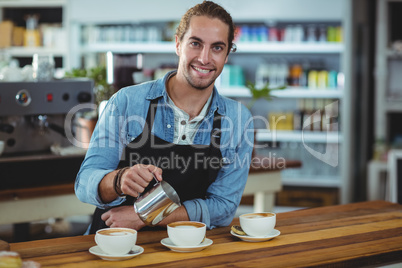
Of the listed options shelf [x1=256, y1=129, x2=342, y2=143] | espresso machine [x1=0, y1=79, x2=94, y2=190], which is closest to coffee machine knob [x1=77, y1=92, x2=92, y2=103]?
espresso machine [x1=0, y1=79, x2=94, y2=190]

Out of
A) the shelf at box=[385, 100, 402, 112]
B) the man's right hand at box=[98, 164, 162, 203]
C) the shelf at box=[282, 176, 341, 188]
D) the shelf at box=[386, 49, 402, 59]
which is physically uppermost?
the shelf at box=[386, 49, 402, 59]

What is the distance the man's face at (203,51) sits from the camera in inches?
77.7

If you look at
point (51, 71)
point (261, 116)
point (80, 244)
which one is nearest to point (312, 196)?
point (261, 116)

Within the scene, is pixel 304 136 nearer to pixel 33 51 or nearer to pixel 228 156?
pixel 33 51

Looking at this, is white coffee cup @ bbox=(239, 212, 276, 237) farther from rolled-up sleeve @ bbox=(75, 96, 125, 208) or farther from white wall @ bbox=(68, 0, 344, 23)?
white wall @ bbox=(68, 0, 344, 23)

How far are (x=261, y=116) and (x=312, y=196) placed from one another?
35.8 inches

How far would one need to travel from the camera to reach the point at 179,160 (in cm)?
192

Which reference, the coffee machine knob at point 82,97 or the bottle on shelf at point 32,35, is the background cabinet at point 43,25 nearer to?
the bottle on shelf at point 32,35

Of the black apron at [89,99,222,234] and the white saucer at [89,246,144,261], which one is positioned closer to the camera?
the white saucer at [89,246,144,261]

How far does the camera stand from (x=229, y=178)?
2.03 metres

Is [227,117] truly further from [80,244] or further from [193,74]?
[80,244]

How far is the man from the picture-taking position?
1.93 m

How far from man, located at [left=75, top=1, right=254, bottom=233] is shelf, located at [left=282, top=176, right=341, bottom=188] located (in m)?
Result: 3.21

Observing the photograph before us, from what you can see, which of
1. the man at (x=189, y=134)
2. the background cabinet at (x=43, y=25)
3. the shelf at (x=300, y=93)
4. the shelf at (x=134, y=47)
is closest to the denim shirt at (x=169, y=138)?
the man at (x=189, y=134)
